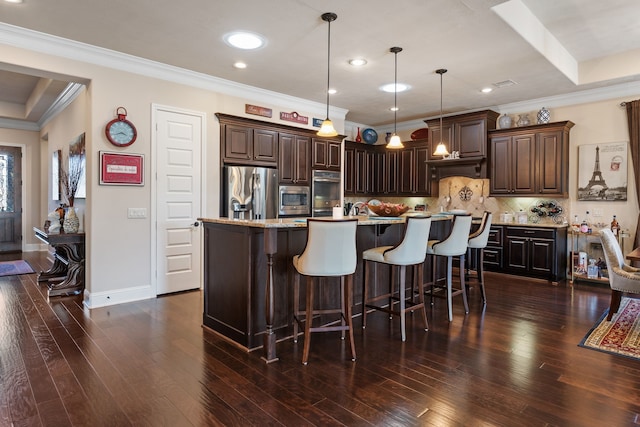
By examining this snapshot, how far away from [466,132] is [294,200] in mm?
3245

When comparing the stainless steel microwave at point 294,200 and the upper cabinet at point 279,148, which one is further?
the stainless steel microwave at point 294,200

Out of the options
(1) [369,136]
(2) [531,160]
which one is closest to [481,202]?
(2) [531,160]

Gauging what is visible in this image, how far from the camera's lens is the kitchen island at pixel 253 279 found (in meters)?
2.92

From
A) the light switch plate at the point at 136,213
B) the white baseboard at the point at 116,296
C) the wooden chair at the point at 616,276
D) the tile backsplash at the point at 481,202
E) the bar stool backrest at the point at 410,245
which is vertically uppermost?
the tile backsplash at the point at 481,202

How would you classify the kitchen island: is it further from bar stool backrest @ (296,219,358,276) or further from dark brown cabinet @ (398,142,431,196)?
dark brown cabinet @ (398,142,431,196)

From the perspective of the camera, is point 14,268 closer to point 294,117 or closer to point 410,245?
point 294,117

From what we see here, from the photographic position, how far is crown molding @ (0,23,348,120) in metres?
3.74

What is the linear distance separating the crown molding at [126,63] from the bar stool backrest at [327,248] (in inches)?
127

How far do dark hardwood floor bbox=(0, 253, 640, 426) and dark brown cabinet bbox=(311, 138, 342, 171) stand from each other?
10.9 ft

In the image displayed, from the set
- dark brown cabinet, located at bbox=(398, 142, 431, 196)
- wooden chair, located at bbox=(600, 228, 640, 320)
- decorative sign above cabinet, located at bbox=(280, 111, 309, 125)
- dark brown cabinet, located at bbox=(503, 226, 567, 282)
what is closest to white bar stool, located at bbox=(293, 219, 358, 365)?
wooden chair, located at bbox=(600, 228, 640, 320)

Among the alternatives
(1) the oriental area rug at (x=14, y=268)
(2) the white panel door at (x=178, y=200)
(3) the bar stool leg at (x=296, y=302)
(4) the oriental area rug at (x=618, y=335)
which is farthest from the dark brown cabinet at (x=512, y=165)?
(1) the oriental area rug at (x=14, y=268)

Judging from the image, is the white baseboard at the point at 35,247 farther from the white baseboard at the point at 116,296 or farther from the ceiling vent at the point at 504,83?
the ceiling vent at the point at 504,83

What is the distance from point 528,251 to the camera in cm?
575

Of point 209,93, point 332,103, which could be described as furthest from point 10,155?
point 332,103
